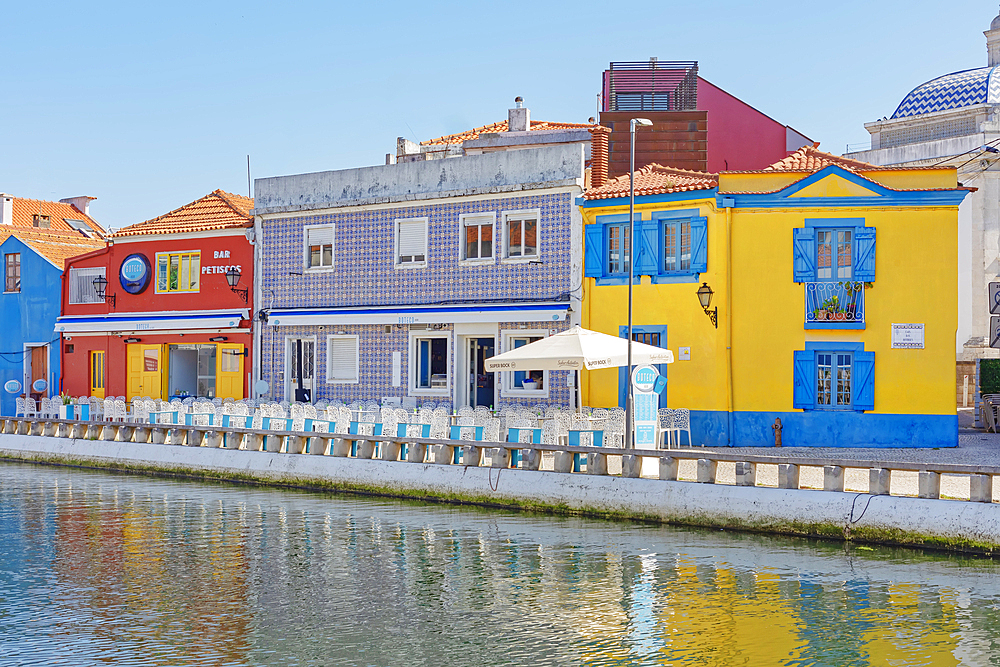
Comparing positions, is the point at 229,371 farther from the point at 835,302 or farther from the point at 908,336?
the point at 908,336

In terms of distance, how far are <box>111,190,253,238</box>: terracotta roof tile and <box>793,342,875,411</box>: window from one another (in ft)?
50.7

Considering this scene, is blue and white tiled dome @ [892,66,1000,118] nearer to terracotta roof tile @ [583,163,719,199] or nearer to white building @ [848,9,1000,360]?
white building @ [848,9,1000,360]

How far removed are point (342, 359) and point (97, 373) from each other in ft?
29.8

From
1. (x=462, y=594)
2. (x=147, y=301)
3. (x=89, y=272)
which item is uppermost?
(x=89, y=272)

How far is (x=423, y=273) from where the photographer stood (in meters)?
27.3

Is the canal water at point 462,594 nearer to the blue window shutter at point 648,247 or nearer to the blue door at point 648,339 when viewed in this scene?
the blue door at point 648,339

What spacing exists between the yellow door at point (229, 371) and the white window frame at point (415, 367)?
5596 millimetres

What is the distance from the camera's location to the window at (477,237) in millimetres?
26562

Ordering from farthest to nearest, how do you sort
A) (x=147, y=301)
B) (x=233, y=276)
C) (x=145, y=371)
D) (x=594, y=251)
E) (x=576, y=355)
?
(x=147, y=301)
(x=145, y=371)
(x=233, y=276)
(x=594, y=251)
(x=576, y=355)

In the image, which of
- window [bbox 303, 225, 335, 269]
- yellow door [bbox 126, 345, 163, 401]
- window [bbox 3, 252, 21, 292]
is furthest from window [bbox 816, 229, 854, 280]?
window [bbox 3, 252, 21, 292]

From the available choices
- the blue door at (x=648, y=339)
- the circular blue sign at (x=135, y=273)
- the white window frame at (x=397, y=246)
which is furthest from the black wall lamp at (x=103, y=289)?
the blue door at (x=648, y=339)

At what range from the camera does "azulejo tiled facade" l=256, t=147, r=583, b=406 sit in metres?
25.5

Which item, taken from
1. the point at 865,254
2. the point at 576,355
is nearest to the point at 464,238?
the point at 576,355

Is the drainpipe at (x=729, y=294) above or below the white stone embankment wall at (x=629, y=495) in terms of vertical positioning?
above
